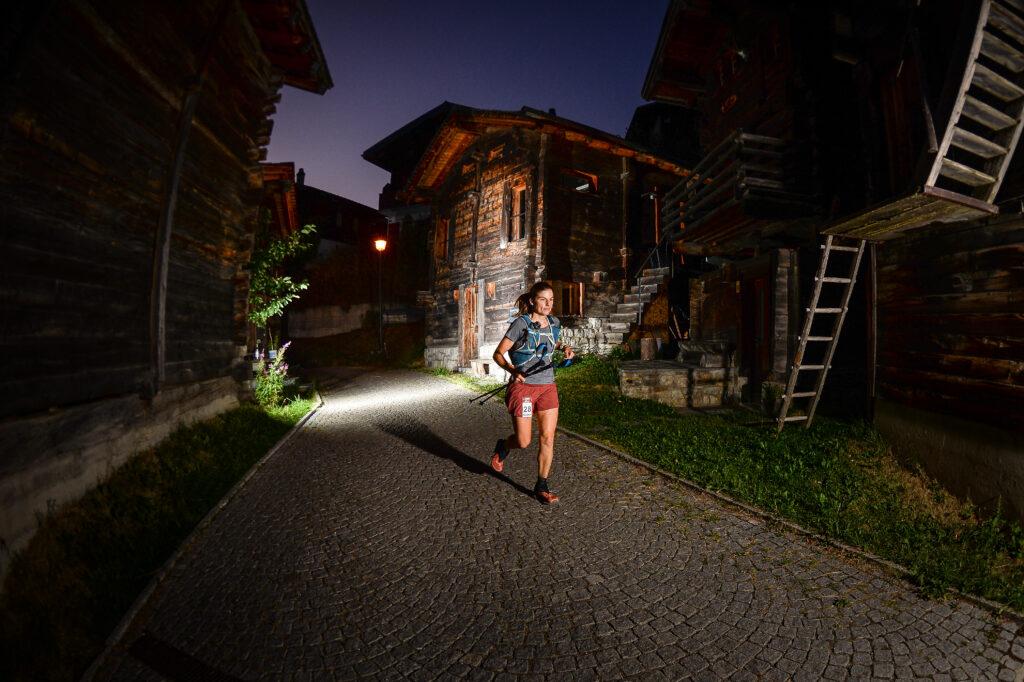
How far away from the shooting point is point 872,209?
4555 mm

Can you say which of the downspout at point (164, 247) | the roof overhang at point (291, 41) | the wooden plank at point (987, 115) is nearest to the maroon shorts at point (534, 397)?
the downspout at point (164, 247)

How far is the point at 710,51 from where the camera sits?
37.3 ft

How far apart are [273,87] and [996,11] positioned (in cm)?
1055

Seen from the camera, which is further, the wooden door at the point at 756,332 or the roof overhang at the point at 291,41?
the wooden door at the point at 756,332

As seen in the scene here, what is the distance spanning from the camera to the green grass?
3.18 metres

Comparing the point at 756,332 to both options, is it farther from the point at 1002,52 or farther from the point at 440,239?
the point at 440,239

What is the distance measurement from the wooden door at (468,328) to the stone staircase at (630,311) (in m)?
5.06

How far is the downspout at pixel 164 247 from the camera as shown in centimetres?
531

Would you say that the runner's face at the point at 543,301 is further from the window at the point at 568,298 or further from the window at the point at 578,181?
the window at the point at 578,181

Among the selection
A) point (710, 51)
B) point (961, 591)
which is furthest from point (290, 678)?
point (710, 51)

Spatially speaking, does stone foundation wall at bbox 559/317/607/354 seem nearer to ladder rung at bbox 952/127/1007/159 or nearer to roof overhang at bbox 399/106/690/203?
roof overhang at bbox 399/106/690/203

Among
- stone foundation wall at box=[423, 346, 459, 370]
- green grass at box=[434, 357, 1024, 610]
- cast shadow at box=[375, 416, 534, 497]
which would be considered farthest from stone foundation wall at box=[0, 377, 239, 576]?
stone foundation wall at box=[423, 346, 459, 370]

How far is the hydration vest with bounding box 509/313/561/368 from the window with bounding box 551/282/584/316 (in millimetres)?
9684

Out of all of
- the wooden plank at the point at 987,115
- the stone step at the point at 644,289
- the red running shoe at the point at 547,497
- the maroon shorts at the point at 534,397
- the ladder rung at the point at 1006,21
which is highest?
the ladder rung at the point at 1006,21
